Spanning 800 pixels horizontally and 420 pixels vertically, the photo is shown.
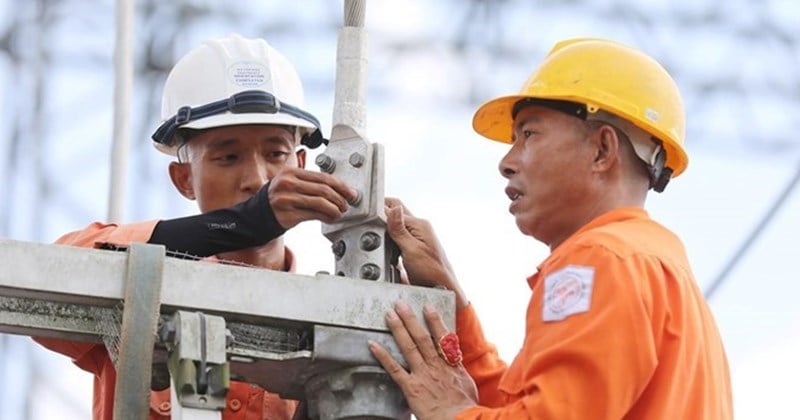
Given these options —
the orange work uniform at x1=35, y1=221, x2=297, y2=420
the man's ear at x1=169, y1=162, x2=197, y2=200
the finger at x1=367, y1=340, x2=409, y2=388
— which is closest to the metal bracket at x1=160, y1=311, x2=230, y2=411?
the finger at x1=367, y1=340, x2=409, y2=388

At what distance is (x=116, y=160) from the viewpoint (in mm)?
10258

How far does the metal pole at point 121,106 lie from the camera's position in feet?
32.4

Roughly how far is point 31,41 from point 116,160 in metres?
2.57

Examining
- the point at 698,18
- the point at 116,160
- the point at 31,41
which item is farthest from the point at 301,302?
the point at 698,18

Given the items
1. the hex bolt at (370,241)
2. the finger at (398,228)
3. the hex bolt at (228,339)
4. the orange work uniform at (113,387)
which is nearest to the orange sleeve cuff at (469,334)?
the finger at (398,228)

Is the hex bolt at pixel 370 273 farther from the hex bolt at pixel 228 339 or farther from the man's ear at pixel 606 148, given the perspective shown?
the man's ear at pixel 606 148

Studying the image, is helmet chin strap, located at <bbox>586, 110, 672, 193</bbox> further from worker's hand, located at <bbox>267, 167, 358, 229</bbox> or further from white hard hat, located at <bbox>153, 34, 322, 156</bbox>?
white hard hat, located at <bbox>153, 34, 322, 156</bbox>

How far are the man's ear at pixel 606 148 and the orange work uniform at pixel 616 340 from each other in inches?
8.7

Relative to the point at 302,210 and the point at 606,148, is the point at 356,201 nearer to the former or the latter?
the point at 302,210

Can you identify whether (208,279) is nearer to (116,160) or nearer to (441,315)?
(441,315)

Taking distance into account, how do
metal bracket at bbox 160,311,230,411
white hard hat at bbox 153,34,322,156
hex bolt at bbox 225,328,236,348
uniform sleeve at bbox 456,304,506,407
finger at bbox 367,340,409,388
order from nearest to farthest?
metal bracket at bbox 160,311,230,411 < hex bolt at bbox 225,328,236,348 < finger at bbox 367,340,409,388 < uniform sleeve at bbox 456,304,506,407 < white hard hat at bbox 153,34,322,156

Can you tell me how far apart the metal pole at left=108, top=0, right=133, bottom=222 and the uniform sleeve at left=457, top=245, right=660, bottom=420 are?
17.1 feet

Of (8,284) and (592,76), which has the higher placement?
(592,76)

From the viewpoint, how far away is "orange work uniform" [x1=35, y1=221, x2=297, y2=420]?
5.46 metres
